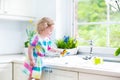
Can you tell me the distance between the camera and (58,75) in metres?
2.01

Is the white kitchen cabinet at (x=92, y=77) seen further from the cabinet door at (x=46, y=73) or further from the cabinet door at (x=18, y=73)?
the cabinet door at (x=18, y=73)

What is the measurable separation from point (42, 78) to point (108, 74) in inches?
28.6

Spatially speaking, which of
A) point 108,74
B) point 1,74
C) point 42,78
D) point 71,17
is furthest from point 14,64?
point 108,74

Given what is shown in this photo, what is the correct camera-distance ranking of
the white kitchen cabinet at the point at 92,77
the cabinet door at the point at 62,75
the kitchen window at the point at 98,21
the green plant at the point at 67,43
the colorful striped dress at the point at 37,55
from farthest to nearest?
1. the green plant at the point at 67,43
2. the kitchen window at the point at 98,21
3. the colorful striped dress at the point at 37,55
4. the cabinet door at the point at 62,75
5. the white kitchen cabinet at the point at 92,77

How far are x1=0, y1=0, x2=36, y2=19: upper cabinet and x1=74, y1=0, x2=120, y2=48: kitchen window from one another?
0.60 metres

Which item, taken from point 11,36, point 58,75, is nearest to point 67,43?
point 58,75

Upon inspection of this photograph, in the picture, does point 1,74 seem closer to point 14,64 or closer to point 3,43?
Result: point 14,64

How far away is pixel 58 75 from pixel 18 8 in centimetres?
122

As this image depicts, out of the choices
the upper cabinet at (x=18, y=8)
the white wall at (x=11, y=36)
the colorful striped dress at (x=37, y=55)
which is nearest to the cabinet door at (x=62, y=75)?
the colorful striped dress at (x=37, y=55)

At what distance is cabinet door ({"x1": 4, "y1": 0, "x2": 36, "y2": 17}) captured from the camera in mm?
2717

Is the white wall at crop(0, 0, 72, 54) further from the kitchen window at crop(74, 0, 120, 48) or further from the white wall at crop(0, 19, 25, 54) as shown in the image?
the kitchen window at crop(74, 0, 120, 48)

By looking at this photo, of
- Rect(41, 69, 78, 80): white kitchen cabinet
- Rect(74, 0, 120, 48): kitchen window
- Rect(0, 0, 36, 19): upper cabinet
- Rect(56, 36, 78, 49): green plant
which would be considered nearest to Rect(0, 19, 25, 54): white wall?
Rect(0, 0, 36, 19): upper cabinet

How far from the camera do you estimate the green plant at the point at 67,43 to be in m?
2.70

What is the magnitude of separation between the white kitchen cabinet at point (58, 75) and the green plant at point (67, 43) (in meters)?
0.66
